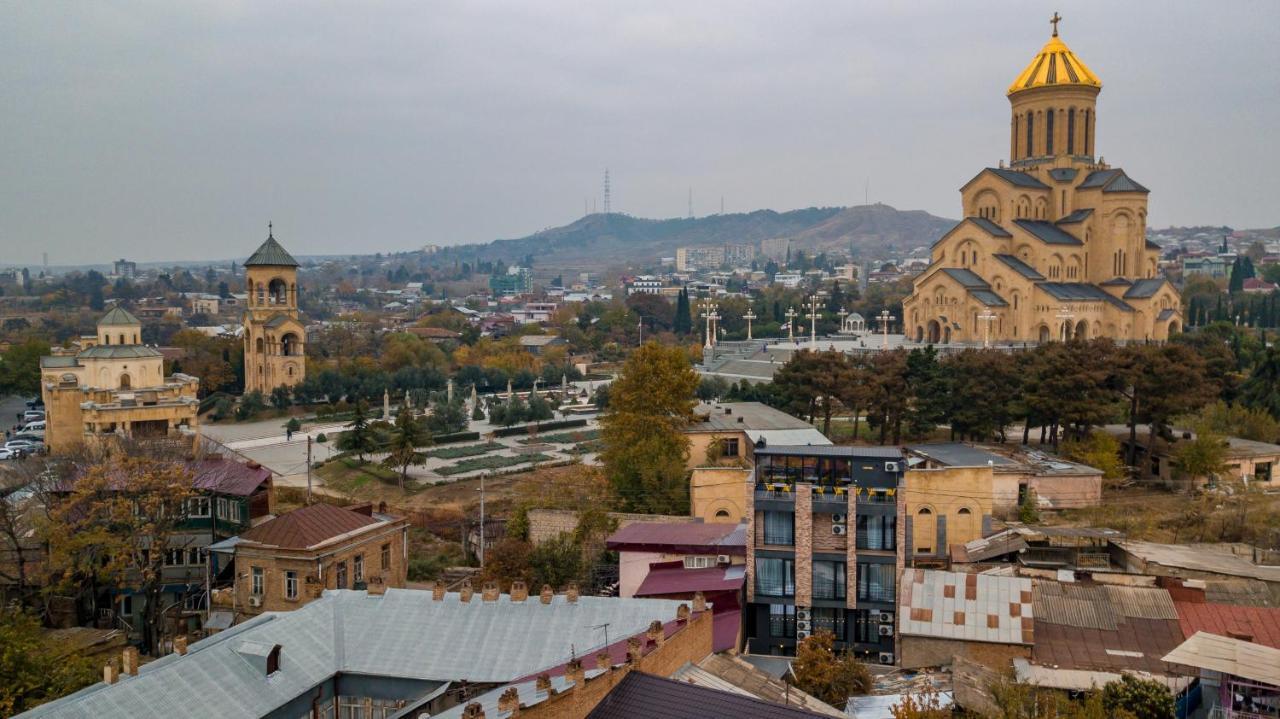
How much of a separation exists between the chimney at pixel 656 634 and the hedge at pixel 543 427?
27767 millimetres

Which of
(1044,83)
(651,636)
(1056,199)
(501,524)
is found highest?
(1044,83)

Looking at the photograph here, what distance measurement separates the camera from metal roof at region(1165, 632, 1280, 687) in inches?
460

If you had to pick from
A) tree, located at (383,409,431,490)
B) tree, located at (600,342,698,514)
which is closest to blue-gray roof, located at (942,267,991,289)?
tree, located at (600,342,698,514)

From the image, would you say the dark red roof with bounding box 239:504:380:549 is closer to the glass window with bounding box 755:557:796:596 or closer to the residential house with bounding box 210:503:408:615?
the residential house with bounding box 210:503:408:615

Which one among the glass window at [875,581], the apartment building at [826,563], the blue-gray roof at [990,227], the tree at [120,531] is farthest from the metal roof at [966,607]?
the blue-gray roof at [990,227]

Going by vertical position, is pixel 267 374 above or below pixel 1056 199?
below

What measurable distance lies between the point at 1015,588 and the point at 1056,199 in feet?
116

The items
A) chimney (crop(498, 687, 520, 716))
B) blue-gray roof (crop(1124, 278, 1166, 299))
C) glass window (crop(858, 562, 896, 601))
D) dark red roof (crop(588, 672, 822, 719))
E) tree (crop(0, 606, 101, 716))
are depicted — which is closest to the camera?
dark red roof (crop(588, 672, 822, 719))

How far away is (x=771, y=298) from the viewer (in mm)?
106062

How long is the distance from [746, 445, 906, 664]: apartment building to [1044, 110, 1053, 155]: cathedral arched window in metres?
34.9

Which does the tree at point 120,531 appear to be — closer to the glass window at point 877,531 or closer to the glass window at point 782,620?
the glass window at point 782,620

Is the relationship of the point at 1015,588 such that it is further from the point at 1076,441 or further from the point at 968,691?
the point at 1076,441

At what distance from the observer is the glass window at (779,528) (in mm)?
17875

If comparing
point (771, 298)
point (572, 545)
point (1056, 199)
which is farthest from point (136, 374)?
point (771, 298)
